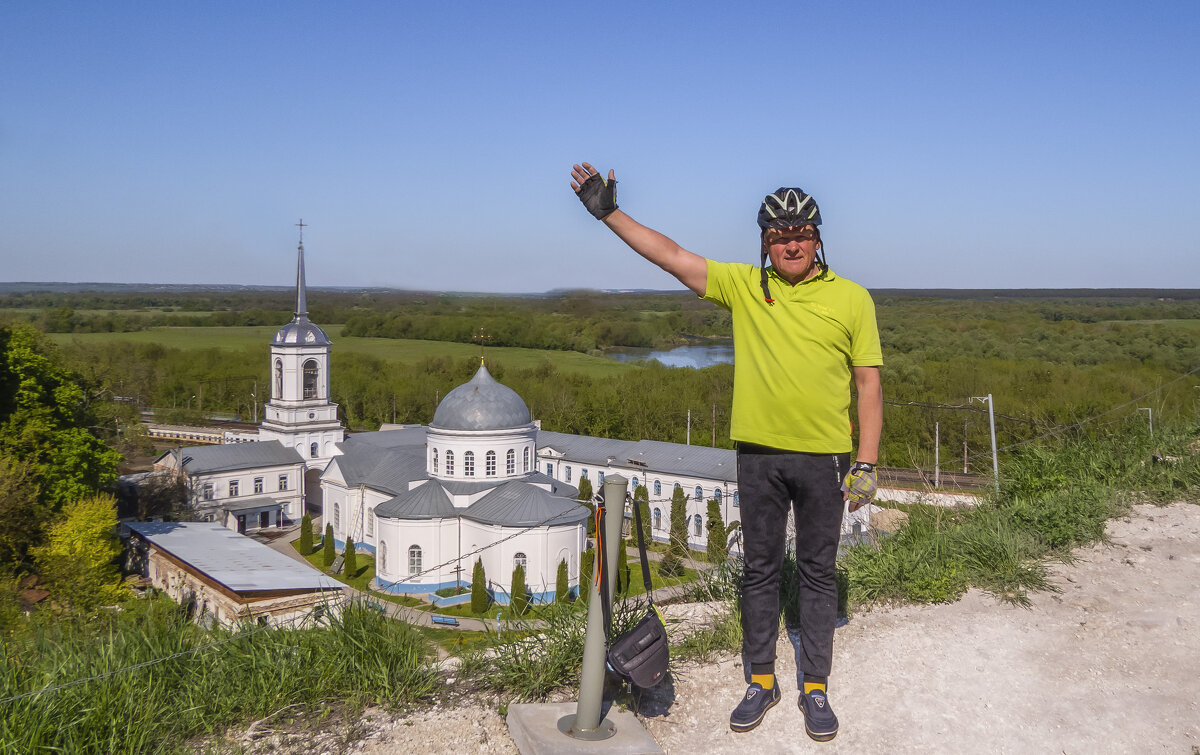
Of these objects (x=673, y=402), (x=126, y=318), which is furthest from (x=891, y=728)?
(x=126, y=318)

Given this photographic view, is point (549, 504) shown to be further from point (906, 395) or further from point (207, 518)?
point (906, 395)

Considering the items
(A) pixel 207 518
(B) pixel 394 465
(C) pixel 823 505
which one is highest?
(C) pixel 823 505

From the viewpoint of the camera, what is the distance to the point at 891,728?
452 cm

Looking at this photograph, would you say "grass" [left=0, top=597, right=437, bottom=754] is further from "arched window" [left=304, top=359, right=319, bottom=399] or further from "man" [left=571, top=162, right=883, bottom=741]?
"arched window" [left=304, top=359, right=319, bottom=399]

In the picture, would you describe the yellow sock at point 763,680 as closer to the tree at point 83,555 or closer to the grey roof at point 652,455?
the tree at point 83,555

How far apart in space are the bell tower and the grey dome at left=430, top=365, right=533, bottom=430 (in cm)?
1298

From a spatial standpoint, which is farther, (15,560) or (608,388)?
(608,388)

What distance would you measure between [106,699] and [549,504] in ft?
85.0

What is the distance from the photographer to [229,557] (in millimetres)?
25469

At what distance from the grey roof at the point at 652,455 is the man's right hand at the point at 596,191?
3379 centimetres

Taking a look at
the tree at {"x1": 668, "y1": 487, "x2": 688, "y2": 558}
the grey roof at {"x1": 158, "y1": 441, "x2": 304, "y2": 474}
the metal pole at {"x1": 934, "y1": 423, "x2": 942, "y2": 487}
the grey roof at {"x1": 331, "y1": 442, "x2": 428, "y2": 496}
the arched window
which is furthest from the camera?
the arched window

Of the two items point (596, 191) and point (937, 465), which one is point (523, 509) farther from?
point (596, 191)

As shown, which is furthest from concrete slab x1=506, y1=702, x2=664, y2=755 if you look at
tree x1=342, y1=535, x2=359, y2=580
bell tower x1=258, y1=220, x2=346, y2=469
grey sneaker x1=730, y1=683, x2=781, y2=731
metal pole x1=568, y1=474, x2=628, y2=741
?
bell tower x1=258, y1=220, x2=346, y2=469

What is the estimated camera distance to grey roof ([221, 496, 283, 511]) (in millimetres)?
42500
